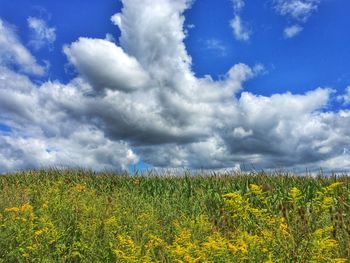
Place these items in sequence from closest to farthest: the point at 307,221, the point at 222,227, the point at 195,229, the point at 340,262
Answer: the point at 340,262, the point at 307,221, the point at 195,229, the point at 222,227

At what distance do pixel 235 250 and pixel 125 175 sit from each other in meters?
13.8

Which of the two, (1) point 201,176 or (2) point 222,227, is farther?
(1) point 201,176

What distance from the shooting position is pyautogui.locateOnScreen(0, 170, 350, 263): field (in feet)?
18.4

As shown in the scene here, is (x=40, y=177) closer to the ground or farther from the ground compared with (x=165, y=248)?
farther from the ground

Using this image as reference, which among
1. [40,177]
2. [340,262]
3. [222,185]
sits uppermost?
[40,177]

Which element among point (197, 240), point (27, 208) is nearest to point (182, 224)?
point (197, 240)

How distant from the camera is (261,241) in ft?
19.5

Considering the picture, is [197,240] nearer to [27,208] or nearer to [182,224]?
[182,224]

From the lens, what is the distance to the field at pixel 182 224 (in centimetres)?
560

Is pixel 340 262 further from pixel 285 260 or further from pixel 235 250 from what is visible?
pixel 235 250

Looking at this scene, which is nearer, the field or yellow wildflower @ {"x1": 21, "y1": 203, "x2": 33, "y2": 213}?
the field

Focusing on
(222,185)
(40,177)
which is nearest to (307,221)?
(222,185)

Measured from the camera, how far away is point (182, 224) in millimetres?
9531

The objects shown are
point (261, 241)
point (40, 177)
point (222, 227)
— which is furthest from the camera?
point (40, 177)
